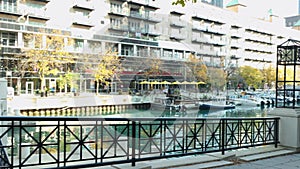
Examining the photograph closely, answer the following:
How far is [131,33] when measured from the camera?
51.9m

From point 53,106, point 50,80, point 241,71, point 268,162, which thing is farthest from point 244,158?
point 241,71

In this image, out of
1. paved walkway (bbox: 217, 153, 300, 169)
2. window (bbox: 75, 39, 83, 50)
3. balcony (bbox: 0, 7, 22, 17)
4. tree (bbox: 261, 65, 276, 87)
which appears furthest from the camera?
tree (bbox: 261, 65, 276, 87)

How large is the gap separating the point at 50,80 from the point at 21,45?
5.94m

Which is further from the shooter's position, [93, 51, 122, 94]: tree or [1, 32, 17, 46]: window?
[93, 51, 122, 94]: tree

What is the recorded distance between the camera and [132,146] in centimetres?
486

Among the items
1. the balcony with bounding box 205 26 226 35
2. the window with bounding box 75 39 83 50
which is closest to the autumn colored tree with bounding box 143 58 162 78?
the window with bounding box 75 39 83 50

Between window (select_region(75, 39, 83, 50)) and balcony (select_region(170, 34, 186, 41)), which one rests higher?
balcony (select_region(170, 34, 186, 41))

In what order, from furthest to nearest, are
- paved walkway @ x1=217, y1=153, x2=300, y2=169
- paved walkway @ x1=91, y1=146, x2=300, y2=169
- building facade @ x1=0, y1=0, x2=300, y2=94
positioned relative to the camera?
building facade @ x1=0, y1=0, x2=300, y2=94, paved walkway @ x1=217, y1=153, x2=300, y2=169, paved walkway @ x1=91, y1=146, x2=300, y2=169

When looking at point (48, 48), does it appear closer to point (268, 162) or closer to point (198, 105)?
point (198, 105)

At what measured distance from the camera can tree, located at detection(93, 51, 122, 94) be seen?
39522mm

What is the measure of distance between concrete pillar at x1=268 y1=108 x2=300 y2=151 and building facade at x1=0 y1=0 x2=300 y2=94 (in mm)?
34435

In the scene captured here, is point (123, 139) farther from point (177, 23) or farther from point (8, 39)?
point (177, 23)

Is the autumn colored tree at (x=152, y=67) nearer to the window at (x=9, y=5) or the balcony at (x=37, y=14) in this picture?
the balcony at (x=37, y=14)

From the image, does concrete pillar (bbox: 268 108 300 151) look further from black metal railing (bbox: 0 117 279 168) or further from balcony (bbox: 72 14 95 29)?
balcony (bbox: 72 14 95 29)
